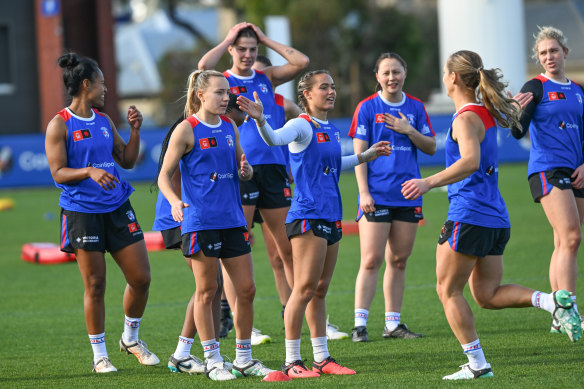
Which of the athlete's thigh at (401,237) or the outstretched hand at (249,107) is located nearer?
the outstretched hand at (249,107)

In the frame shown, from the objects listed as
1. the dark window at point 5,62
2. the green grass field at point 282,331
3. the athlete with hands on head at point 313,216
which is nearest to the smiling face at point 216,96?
the athlete with hands on head at point 313,216

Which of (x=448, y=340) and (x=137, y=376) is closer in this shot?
(x=137, y=376)

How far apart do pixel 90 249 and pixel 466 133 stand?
2.84m

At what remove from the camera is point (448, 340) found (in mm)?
7156

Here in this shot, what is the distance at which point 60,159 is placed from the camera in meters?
6.43

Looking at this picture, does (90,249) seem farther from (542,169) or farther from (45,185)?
(45,185)

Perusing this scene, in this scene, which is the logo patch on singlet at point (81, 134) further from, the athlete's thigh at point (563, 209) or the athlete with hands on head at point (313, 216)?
the athlete's thigh at point (563, 209)

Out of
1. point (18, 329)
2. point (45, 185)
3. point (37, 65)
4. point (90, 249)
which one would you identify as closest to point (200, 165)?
point (90, 249)

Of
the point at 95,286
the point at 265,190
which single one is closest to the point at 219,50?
the point at 265,190

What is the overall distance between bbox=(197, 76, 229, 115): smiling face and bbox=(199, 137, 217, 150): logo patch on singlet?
0.63ft

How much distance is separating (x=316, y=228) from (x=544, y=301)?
5.16 feet

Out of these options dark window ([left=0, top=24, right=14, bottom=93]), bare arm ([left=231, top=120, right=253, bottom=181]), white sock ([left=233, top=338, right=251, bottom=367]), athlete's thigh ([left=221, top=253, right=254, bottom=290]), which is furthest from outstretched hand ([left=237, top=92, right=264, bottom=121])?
dark window ([left=0, top=24, right=14, bottom=93])

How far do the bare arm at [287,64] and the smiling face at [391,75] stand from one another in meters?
0.85

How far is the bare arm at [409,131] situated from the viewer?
21.7ft
